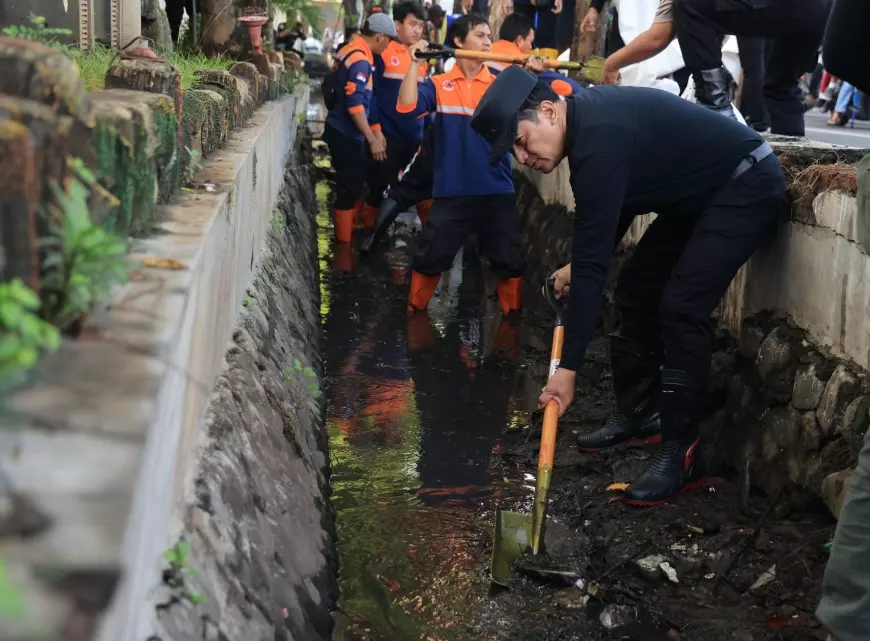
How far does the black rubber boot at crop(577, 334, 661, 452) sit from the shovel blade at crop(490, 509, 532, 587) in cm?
101

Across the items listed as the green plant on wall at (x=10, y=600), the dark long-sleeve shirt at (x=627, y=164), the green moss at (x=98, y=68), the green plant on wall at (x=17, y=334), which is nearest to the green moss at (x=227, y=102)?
the green moss at (x=98, y=68)

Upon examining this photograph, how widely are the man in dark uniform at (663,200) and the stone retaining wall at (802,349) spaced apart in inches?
7.3

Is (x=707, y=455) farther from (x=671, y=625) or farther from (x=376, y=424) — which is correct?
(x=376, y=424)

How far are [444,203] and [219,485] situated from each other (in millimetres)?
4237

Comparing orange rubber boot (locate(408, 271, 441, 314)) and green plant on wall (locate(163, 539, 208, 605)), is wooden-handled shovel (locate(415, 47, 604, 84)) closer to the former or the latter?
orange rubber boot (locate(408, 271, 441, 314))

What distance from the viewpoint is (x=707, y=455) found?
4.24 meters

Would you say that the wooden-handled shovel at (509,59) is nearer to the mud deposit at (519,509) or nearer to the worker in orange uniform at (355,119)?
the worker in orange uniform at (355,119)

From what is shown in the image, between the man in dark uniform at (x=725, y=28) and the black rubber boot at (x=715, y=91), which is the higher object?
the man in dark uniform at (x=725, y=28)

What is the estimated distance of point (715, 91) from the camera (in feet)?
16.3

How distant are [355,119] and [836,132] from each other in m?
6.18

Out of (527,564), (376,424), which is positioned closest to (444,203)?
(376,424)

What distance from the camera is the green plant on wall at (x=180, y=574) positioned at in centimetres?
190

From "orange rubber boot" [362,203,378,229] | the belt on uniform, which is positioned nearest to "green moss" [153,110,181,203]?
the belt on uniform

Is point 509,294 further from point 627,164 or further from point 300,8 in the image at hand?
point 300,8
